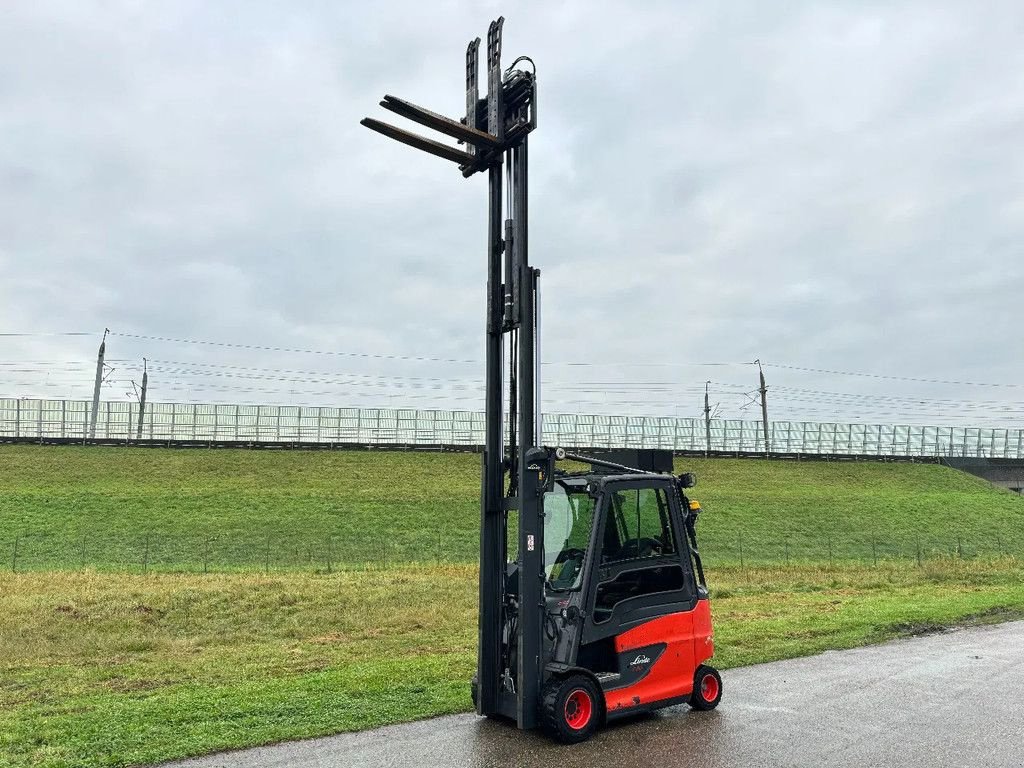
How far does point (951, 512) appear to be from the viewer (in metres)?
49.6

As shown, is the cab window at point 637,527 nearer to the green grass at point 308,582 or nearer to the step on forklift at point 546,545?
the step on forklift at point 546,545

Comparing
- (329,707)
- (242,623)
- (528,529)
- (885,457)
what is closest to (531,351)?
(528,529)

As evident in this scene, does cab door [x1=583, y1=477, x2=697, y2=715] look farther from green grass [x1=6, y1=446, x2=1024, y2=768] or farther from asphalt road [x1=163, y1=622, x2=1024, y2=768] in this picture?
green grass [x1=6, y1=446, x2=1024, y2=768]

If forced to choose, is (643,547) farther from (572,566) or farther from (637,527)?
(572,566)

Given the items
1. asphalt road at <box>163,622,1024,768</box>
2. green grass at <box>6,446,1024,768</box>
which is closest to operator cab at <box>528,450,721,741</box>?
asphalt road at <box>163,622,1024,768</box>

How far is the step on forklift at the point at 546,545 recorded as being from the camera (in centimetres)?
780

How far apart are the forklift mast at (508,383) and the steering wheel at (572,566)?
0.32 meters

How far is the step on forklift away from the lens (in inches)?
307

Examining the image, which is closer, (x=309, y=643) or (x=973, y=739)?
(x=973, y=739)

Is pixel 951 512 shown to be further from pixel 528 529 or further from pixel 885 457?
pixel 528 529

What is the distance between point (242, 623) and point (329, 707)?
8.94m

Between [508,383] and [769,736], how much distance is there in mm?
4043

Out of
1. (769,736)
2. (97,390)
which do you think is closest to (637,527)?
(769,736)

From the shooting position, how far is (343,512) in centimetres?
4003
